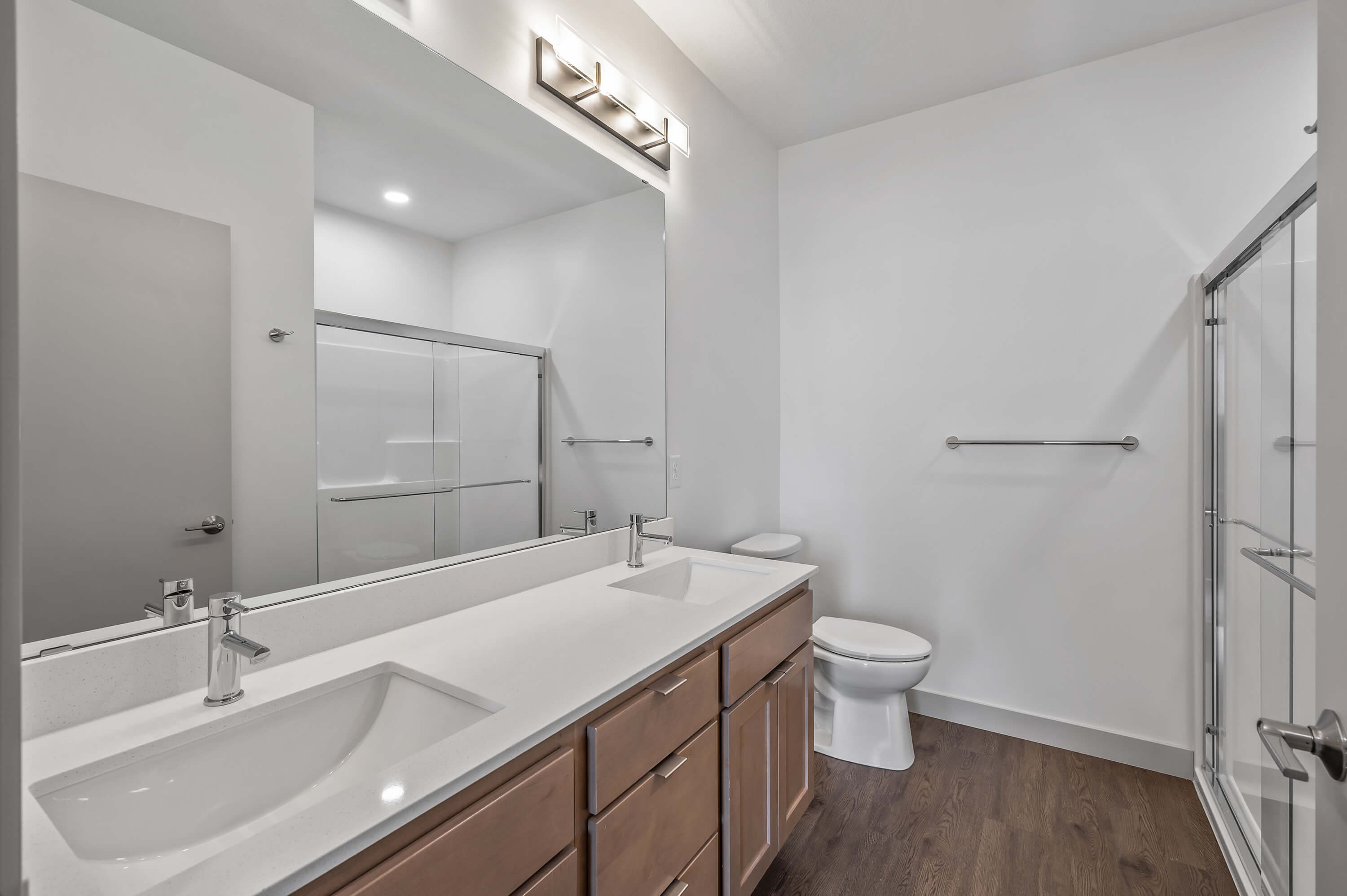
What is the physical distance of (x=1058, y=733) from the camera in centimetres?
232

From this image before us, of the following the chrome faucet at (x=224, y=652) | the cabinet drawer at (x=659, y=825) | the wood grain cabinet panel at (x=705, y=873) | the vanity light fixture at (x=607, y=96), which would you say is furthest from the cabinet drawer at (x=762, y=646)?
the vanity light fixture at (x=607, y=96)

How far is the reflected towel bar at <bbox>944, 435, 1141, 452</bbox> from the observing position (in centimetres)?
218

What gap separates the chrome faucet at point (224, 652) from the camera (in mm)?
873

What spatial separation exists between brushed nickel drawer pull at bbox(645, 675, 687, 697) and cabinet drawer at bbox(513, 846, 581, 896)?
0.27 m

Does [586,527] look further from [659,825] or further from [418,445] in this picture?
[659,825]

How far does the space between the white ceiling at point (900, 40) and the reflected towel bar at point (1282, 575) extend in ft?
5.78

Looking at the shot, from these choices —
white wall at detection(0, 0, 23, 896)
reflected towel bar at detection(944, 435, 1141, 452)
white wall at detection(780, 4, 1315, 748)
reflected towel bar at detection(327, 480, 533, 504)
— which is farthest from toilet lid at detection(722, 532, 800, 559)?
white wall at detection(0, 0, 23, 896)

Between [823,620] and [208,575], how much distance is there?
2090 mm

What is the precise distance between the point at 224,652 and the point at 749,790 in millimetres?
1113

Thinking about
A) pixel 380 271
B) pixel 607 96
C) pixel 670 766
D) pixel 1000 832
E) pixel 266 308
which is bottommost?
pixel 1000 832

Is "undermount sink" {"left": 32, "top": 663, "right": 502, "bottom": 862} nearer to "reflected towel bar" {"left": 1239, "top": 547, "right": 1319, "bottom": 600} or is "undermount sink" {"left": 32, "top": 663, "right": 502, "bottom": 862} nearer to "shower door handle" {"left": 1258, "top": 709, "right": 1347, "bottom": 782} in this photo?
"shower door handle" {"left": 1258, "top": 709, "right": 1347, "bottom": 782}

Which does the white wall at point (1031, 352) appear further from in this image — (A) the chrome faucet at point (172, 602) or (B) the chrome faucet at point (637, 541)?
(A) the chrome faucet at point (172, 602)

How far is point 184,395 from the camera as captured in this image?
0.94 m

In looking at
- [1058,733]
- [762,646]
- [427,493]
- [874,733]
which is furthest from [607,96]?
[1058,733]
